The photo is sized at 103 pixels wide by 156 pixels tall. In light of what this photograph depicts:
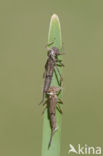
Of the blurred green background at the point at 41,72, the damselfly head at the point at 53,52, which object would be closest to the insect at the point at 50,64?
the damselfly head at the point at 53,52

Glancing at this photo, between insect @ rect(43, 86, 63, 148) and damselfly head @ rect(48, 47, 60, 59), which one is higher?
damselfly head @ rect(48, 47, 60, 59)

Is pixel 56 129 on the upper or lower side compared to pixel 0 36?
lower

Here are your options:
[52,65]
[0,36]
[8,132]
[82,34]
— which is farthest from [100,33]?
[52,65]

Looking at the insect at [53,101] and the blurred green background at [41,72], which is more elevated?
the blurred green background at [41,72]

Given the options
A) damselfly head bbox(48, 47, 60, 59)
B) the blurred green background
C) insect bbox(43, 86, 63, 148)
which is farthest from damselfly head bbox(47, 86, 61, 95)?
the blurred green background

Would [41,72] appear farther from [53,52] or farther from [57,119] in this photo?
[57,119]

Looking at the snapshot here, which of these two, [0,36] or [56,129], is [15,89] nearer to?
[0,36]

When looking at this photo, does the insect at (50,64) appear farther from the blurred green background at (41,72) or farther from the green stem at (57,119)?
the blurred green background at (41,72)

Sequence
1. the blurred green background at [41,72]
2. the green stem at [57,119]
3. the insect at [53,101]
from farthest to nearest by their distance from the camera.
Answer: the blurred green background at [41,72]
the insect at [53,101]
the green stem at [57,119]

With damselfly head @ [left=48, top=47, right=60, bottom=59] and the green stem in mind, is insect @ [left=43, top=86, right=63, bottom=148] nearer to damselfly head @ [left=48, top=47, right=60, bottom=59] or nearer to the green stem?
the green stem
